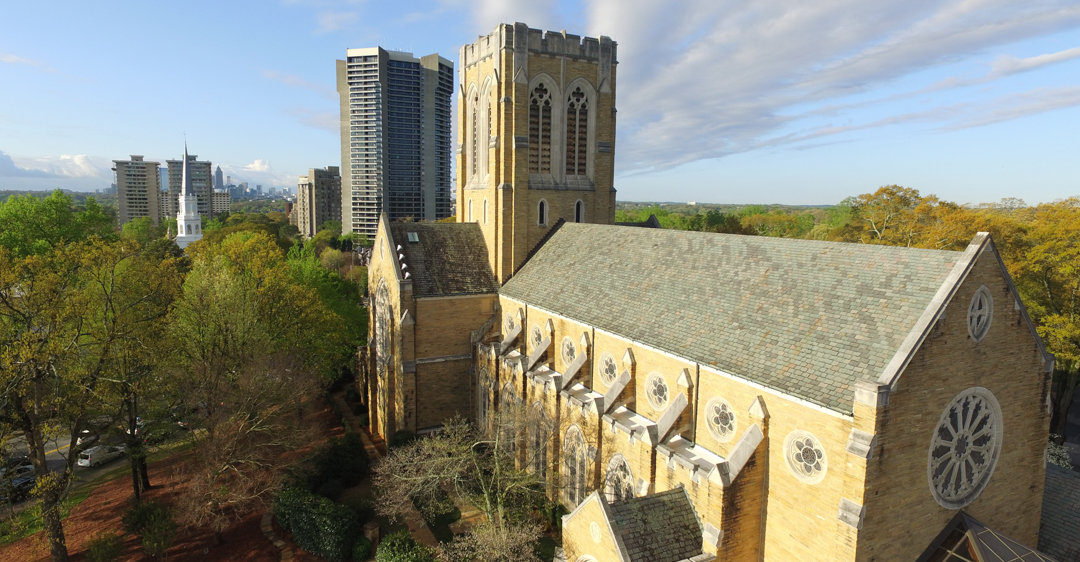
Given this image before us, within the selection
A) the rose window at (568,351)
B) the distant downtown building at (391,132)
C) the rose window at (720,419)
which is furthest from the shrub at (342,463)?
the distant downtown building at (391,132)

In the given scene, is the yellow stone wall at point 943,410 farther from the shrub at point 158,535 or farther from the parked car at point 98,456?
the parked car at point 98,456

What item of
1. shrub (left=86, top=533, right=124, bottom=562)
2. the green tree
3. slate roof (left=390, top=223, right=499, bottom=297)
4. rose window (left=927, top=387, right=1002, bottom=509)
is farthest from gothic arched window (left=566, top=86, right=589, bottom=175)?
the green tree

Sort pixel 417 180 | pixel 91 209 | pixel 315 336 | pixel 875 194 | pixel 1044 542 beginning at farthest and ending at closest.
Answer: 1. pixel 417 180
2. pixel 91 209
3. pixel 875 194
4. pixel 315 336
5. pixel 1044 542

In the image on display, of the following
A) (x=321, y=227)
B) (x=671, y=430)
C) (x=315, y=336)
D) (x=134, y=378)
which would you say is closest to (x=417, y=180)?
(x=321, y=227)

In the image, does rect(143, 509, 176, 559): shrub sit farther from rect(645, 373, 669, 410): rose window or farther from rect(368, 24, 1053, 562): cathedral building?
rect(645, 373, 669, 410): rose window

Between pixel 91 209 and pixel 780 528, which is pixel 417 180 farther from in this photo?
pixel 780 528

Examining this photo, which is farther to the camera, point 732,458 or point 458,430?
point 458,430
